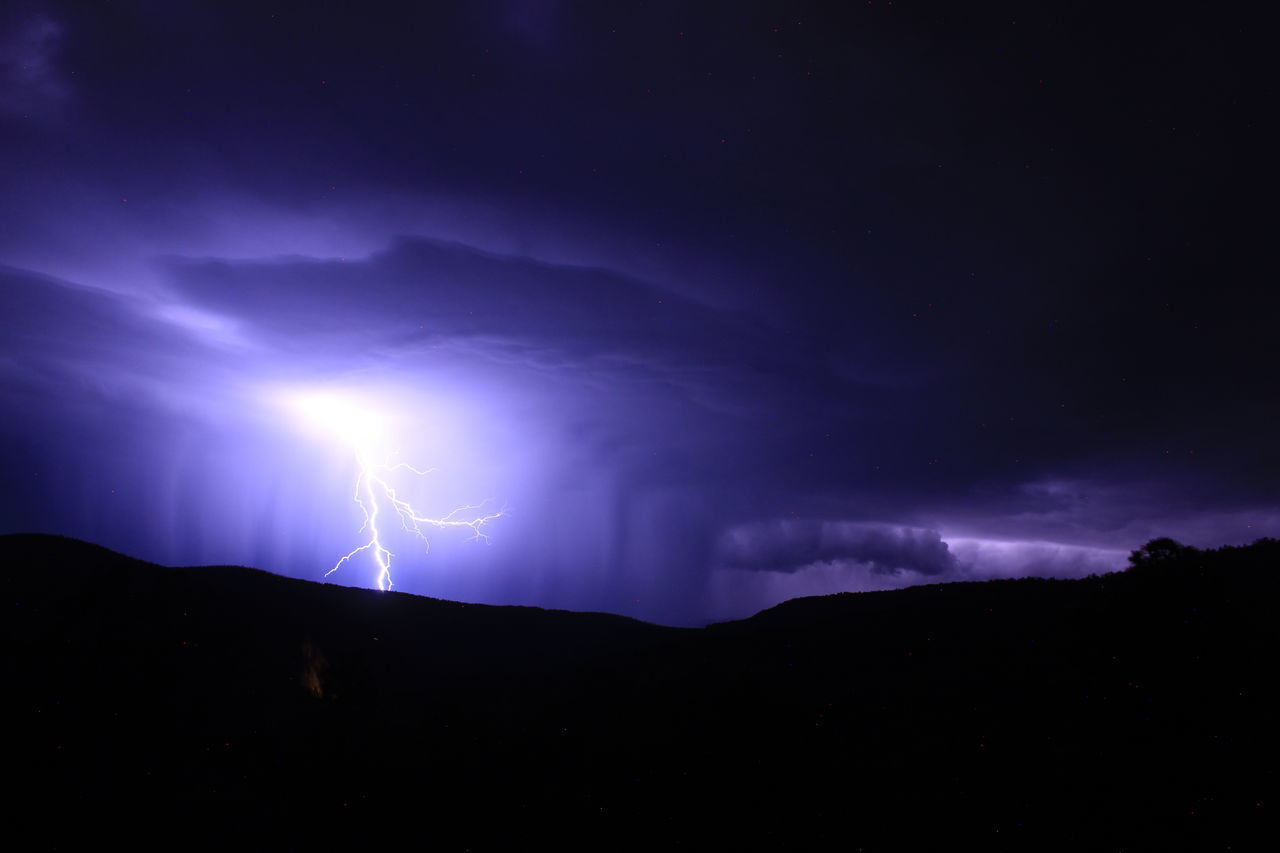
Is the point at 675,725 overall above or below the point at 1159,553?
below

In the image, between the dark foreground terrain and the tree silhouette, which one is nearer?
the dark foreground terrain

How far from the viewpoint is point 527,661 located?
30.3 meters

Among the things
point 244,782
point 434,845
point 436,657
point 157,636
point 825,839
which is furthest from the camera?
point 436,657

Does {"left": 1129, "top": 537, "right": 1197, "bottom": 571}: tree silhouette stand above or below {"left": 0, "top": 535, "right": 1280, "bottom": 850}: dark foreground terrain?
above

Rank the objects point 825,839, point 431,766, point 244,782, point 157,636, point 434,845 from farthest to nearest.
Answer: point 157,636, point 431,766, point 244,782, point 434,845, point 825,839

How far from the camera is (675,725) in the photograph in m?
20.4

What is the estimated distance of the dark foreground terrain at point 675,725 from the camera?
47.6ft

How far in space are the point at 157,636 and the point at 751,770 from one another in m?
22.1

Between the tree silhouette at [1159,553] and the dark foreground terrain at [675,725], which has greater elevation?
the tree silhouette at [1159,553]

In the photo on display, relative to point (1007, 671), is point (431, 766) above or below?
below

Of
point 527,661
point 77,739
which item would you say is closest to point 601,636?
point 527,661

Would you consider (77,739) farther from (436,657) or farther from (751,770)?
(751,770)

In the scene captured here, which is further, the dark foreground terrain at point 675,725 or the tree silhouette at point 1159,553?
the tree silhouette at point 1159,553

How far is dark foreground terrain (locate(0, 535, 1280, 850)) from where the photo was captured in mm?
14500
